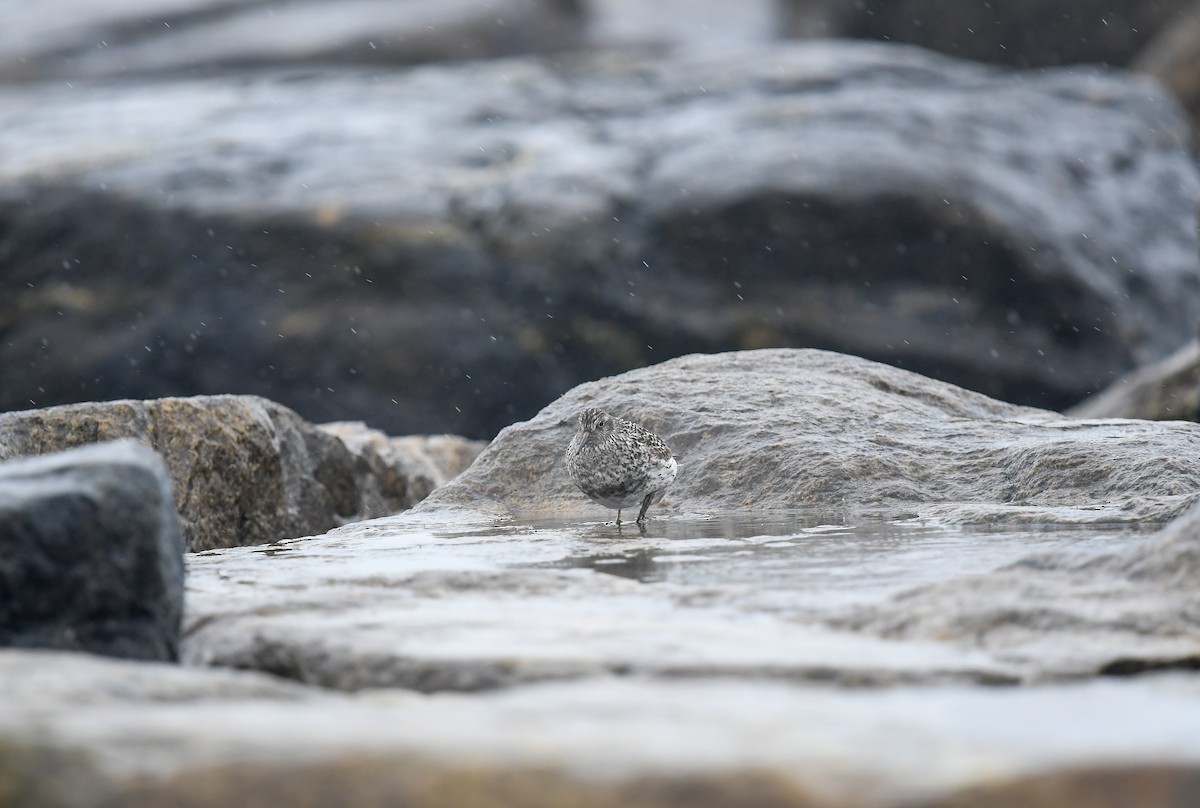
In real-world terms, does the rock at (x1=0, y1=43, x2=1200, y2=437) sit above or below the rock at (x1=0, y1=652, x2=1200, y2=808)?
above

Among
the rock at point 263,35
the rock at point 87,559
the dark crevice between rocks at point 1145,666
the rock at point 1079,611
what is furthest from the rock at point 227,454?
the rock at point 263,35

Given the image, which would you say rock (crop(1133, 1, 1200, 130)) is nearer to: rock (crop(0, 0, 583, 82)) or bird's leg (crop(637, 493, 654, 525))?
rock (crop(0, 0, 583, 82))

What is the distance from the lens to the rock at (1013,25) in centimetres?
2541

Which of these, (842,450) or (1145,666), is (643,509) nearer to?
(842,450)

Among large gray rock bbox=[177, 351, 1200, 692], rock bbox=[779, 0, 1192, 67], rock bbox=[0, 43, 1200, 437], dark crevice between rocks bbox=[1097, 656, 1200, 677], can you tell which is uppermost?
rock bbox=[779, 0, 1192, 67]

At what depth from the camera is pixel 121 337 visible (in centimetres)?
1326

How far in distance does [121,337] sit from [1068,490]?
10.1 meters

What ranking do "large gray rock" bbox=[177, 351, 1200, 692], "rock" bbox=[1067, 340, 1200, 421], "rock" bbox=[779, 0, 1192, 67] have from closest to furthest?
"large gray rock" bbox=[177, 351, 1200, 692] → "rock" bbox=[1067, 340, 1200, 421] → "rock" bbox=[779, 0, 1192, 67]

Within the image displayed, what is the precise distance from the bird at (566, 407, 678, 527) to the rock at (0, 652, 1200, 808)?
10.8 feet

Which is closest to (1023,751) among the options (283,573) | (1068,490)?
(283,573)

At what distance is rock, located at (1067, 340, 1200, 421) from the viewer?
975cm

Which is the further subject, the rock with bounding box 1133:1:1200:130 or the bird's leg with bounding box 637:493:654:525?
the rock with bounding box 1133:1:1200:130

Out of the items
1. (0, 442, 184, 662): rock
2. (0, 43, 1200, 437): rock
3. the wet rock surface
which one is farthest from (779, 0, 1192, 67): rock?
(0, 442, 184, 662): rock

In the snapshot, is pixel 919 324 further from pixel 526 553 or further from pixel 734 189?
pixel 526 553
